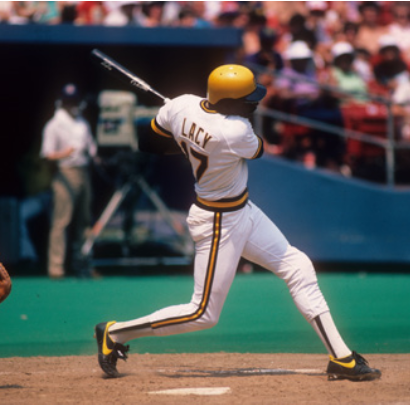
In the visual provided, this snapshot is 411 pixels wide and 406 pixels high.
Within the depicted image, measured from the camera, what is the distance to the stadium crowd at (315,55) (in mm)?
10156

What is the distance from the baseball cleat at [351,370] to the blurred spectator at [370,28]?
27.4ft

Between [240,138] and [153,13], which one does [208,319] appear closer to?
[240,138]

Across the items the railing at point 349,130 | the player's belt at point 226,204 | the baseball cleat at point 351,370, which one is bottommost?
the baseball cleat at point 351,370

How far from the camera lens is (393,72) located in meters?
11.3

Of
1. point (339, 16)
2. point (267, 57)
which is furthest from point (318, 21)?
point (267, 57)

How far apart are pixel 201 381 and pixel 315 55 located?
7123 millimetres

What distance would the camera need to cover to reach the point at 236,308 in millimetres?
7980

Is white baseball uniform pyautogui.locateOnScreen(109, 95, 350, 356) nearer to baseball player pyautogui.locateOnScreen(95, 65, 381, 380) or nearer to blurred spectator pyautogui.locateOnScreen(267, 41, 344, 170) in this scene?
baseball player pyautogui.locateOnScreen(95, 65, 381, 380)

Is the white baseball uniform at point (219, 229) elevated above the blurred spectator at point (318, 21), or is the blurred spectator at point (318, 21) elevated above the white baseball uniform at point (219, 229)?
the blurred spectator at point (318, 21)

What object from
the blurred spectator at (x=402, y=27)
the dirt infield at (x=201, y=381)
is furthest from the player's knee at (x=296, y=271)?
the blurred spectator at (x=402, y=27)

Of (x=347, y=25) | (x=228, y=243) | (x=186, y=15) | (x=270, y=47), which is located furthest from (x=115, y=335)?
(x=347, y=25)

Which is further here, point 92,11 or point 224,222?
A: point 92,11

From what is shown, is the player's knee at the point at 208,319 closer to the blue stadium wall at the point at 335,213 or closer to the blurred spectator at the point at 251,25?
the blue stadium wall at the point at 335,213

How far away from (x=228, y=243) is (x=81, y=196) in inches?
195
